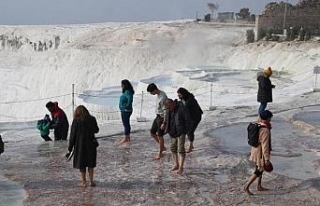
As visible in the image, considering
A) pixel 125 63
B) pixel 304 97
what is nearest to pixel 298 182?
pixel 304 97

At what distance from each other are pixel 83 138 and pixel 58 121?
3466 millimetres

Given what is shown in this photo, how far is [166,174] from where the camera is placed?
9125 mm

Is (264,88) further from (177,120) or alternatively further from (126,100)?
(177,120)

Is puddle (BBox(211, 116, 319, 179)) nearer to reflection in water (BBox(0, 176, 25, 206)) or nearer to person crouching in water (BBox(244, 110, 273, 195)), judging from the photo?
person crouching in water (BBox(244, 110, 273, 195))

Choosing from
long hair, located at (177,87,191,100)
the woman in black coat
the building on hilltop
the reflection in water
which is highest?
the building on hilltop

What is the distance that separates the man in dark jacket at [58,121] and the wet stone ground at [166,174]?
20cm

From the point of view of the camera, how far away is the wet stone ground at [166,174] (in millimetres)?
7918

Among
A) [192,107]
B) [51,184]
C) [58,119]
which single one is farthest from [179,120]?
[58,119]

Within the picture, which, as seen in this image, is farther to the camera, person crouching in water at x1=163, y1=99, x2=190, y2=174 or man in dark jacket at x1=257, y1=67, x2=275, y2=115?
man in dark jacket at x1=257, y1=67, x2=275, y2=115

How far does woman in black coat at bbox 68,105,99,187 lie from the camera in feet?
26.0

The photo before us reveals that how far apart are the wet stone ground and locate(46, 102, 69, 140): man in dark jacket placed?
0.67 ft

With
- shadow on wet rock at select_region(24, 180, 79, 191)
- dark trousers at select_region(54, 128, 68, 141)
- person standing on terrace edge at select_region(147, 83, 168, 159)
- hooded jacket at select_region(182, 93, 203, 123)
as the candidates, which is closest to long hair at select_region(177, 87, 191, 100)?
hooded jacket at select_region(182, 93, 203, 123)

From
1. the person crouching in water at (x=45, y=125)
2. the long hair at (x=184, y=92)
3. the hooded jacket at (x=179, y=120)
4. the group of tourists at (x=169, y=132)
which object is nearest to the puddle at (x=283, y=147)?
the group of tourists at (x=169, y=132)

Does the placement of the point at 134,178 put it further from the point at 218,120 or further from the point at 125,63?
the point at 125,63
